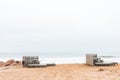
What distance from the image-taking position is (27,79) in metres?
11.9

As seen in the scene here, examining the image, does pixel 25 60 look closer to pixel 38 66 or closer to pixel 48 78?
pixel 38 66

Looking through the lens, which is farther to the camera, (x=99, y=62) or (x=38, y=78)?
(x=99, y=62)

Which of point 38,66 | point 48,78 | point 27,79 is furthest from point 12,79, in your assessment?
point 38,66

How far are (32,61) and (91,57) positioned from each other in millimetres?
4352

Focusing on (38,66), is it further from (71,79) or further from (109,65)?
(71,79)

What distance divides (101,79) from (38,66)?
7.31 metres

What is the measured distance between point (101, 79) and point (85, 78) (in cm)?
78

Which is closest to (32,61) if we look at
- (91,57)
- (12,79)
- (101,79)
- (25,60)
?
(25,60)

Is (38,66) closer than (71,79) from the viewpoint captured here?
No

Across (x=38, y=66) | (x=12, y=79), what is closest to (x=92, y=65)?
(x=38, y=66)

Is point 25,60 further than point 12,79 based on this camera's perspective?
Yes

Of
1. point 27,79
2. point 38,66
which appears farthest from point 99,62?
point 27,79

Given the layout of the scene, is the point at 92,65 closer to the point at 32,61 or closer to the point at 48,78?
the point at 32,61

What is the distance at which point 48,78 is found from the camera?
484 inches
